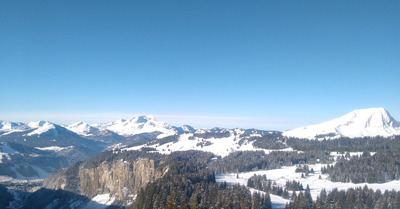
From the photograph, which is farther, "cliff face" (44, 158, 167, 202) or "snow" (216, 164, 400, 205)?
"cliff face" (44, 158, 167, 202)

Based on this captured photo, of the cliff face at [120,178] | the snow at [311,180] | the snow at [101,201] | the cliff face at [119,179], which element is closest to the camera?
the snow at [311,180]

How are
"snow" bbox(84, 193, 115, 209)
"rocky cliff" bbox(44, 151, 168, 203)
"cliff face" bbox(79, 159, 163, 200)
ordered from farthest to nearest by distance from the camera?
"cliff face" bbox(79, 159, 163, 200), "rocky cliff" bbox(44, 151, 168, 203), "snow" bbox(84, 193, 115, 209)

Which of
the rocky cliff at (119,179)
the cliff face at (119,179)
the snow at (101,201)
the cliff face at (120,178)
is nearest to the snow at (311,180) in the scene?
the rocky cliff at (119,179)

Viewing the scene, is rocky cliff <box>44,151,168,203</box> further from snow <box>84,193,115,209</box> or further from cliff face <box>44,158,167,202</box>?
snow <box>84,193,115,209</box>

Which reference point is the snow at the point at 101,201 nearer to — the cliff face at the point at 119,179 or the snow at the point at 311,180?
the cliff face at the point at 119,179

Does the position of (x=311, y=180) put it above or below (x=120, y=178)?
above

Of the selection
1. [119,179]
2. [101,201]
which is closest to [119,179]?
[119,179]

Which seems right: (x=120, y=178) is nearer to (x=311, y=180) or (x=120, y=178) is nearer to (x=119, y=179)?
(x=119, y=179)

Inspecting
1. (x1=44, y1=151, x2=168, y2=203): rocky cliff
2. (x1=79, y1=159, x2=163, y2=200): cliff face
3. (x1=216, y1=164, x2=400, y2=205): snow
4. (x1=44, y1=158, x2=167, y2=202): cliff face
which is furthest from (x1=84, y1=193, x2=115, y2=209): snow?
(x1=216, y1=164, x2=400, y2=205): snow
